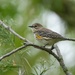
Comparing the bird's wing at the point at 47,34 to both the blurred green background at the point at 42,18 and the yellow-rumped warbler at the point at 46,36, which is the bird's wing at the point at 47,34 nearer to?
the yellow-rumped warbler at the point at 46,36

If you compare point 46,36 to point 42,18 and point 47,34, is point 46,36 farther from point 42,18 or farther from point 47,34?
point 42,18

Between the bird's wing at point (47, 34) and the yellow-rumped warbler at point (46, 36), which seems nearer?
the yellow-rumped warbler at point (46, 36)

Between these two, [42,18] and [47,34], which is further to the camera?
[42,18]

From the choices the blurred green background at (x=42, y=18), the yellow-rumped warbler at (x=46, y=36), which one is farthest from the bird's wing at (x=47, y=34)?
the blurred green background at (x=42, y=18)

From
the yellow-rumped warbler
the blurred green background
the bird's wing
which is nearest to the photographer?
the yellow-rumped warbler

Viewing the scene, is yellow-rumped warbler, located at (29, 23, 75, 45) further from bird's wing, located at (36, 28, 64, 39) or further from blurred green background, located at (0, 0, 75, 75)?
blurred green background, located at (0, 0, 75, 75)

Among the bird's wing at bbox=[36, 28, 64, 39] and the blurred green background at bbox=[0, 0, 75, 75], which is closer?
the bird's wing at bbox=[36, 28, 64, 39]

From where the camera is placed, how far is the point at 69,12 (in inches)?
340

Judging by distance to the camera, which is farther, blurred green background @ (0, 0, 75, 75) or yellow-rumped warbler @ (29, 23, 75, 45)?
blurred green background @ (0, 0, 75, 75)

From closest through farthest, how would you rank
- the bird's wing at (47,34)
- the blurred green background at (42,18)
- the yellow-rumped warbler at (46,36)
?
the yellow-rumped warbler at (46,36) → the bird's wing at (47,34) → the blurred green background at (42,18)

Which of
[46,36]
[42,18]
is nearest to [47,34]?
[46,36]

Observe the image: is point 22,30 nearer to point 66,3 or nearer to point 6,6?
point 6,6

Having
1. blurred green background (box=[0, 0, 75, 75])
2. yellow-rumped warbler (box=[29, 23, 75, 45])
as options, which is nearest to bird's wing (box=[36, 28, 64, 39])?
yellow-rumped warbler (box=[29, 23, 75, 45])

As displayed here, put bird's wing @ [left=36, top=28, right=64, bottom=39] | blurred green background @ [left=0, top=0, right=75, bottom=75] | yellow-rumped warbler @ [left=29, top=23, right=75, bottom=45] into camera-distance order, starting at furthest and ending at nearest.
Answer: blurred green background @ [left=0, top=0, right=75, bottom=75]
bird's wing @ [left=36, top=28, right=64, bottom=39]
yellow-rumped warbler @ [left=29, top=23, right=75, bottom=45]
